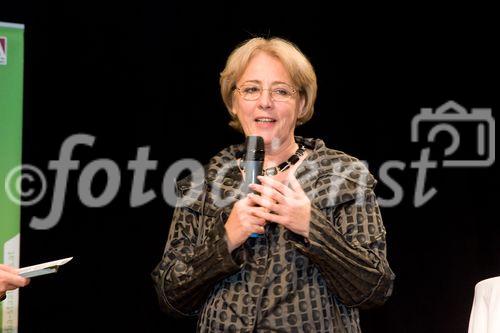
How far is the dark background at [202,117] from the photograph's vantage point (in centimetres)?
312

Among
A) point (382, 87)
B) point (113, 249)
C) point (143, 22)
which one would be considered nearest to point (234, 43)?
point (143, 22)

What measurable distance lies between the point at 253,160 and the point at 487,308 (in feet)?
2.75

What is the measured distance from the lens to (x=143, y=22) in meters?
3.22

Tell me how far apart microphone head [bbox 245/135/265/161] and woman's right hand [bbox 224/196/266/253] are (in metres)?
0.12

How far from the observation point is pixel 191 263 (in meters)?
1.92

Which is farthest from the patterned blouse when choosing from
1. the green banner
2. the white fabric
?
the green banner

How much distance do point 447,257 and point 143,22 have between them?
2036 millimetres

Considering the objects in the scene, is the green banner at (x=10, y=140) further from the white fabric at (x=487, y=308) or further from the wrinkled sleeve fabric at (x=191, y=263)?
the white fabric at (x=487, y=308)

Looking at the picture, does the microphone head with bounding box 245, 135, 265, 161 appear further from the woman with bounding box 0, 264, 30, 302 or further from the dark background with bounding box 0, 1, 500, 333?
the dark background with bounding box 0, 1, 500, 333

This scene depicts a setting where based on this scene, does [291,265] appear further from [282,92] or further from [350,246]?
[282,92]

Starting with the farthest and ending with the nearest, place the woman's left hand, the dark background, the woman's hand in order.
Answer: the dark background
the woman's hand
the woman's left hand

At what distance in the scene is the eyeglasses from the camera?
2.01m

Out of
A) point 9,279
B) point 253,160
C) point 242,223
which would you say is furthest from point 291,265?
point 9,279

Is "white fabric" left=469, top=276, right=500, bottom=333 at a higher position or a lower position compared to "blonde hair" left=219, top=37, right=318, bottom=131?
lower
